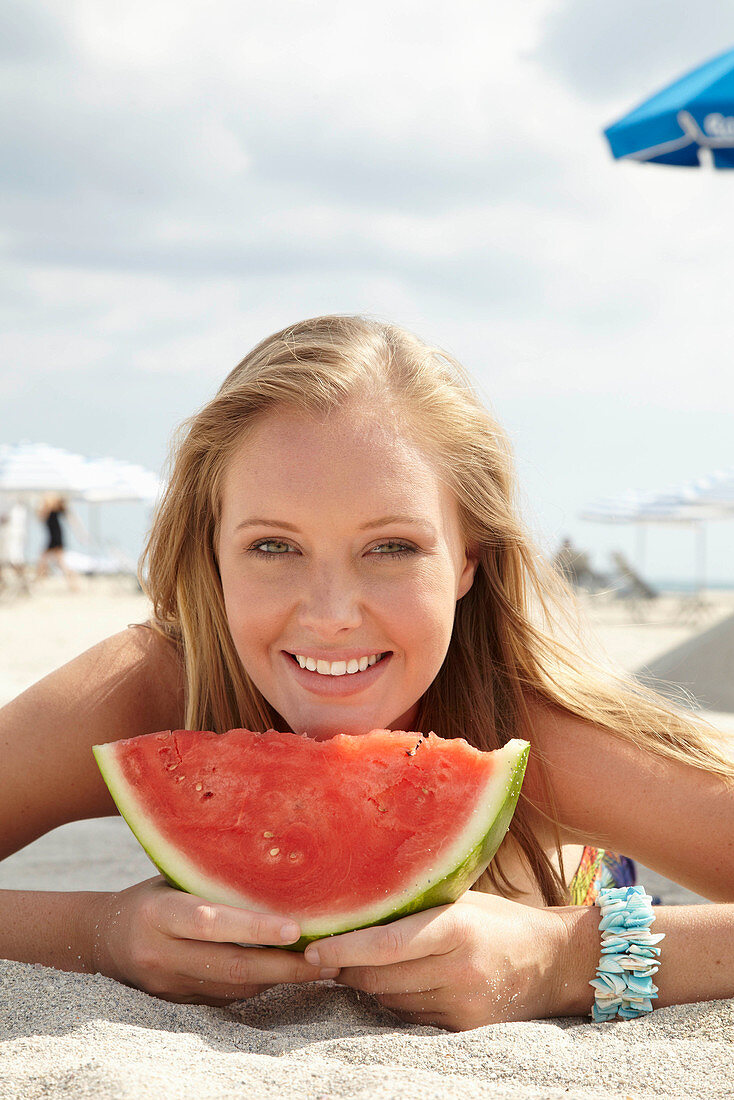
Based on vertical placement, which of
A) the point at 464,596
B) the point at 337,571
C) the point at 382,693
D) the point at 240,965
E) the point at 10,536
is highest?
the point at 337,571

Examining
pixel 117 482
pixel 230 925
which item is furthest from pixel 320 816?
pixel 117 482

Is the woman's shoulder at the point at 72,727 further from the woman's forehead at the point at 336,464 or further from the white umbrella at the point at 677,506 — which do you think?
the white umbrella at the point at 677,506

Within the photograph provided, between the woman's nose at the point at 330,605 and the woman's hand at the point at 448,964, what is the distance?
56 centimetres

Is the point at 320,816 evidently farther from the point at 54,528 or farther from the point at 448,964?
the point at 54,528

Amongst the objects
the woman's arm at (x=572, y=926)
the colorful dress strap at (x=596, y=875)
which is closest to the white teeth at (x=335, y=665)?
the woman's arm at (x=572, y=926)

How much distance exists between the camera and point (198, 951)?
167 centimetres

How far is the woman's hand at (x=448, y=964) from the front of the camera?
1.60 metres

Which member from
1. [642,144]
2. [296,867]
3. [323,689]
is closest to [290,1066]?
[296,867]

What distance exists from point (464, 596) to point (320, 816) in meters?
0.85

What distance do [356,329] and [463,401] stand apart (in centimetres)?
33

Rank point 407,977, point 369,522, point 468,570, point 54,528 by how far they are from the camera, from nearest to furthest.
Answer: point 407,977 → point 369,522 → point 468,570 → point 54,528

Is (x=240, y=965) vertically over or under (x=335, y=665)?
under

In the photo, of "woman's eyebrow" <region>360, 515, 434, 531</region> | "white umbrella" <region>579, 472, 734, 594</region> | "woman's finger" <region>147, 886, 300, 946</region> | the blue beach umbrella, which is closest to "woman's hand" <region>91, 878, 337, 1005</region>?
"woman's finger" <region>147, 886, 300, 946</region>

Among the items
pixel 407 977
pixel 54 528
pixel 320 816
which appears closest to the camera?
pixel 407 977
